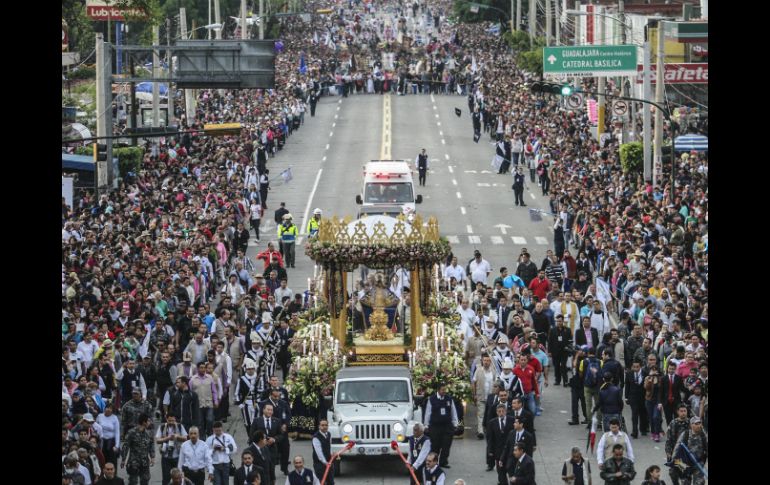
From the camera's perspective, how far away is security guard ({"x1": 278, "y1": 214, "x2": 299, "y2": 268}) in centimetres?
4203

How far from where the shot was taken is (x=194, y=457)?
2294cm

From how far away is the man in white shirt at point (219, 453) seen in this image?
909 inches

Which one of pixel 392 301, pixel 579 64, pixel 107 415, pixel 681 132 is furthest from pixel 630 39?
pixel 107 415

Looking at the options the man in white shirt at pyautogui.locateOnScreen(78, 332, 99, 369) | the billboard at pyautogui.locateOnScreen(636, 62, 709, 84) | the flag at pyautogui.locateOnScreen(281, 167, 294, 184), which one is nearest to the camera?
the man in white shirt at pyautogui.locateOnScreen(78, 332, 99, 369)

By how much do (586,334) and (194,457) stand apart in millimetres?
9489

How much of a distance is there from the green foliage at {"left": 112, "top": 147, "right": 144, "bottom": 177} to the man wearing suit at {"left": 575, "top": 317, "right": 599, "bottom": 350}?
24.3 metres

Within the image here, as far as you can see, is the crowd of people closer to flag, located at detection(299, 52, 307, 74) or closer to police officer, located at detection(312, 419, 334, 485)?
police officer, located at detection(312, 419, 334, 485)

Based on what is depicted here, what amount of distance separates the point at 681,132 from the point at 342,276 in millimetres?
33604

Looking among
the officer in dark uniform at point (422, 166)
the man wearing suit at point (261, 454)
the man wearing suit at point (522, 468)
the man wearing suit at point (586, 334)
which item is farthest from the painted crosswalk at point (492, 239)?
the man wearing suit at point (522, 468)

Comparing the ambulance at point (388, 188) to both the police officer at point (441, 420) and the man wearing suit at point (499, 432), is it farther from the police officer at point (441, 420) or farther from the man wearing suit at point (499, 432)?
the man wearing suit at point (499, 432)

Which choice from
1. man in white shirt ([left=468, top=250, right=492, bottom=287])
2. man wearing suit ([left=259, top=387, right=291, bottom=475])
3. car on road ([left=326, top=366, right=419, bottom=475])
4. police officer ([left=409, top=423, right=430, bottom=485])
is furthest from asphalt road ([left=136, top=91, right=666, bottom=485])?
man in white shirt ([left=468, top=250, right=492, bottom=287])

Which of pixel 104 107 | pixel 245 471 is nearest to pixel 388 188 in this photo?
pixel 104 107

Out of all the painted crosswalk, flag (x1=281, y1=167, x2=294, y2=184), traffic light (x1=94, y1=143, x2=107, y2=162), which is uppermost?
traffic light (x1=94, y1=143, x2=107, y2=162)

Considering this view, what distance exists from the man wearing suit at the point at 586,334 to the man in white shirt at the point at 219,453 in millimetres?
8859
